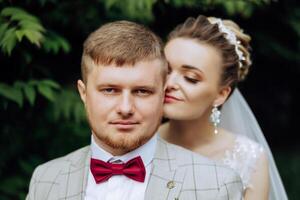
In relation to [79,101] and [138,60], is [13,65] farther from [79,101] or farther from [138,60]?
[138,60]

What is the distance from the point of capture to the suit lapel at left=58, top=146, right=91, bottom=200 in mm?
3059

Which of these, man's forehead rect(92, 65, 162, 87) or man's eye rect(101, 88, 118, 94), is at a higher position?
man's forehead rect(92, 65, 162, 87)

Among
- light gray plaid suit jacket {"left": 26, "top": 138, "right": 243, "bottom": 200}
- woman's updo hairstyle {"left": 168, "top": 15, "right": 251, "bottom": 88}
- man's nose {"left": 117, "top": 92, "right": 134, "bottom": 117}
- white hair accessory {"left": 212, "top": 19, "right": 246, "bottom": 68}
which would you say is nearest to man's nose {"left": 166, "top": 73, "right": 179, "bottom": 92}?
woman's updo hairstyle {"left": 168, "top": 15, "right": 251, "bottom": 88}

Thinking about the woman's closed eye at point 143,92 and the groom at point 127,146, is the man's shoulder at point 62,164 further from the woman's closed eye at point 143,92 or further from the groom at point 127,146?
the woman's closed eye at point 143,92

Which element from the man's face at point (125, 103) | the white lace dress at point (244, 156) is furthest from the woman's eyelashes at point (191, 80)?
the man's face at point (125, 103)

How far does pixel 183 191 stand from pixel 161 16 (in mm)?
3332

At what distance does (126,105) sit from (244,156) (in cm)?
179

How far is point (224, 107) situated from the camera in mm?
4715

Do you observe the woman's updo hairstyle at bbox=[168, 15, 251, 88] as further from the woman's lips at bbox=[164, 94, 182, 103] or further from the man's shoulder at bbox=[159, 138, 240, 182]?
the man's shoulder at bbox=[159, 138, 240, 182]

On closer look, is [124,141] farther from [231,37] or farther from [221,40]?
[231,37]

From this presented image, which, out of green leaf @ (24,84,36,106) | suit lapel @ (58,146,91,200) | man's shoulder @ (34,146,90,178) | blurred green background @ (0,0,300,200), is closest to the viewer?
suit lapel @ (58,146,91,200)

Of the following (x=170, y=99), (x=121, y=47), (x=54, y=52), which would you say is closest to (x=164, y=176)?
(x=121, y=47)

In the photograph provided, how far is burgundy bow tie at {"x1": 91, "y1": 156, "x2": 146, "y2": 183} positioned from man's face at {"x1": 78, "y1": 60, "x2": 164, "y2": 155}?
13cm

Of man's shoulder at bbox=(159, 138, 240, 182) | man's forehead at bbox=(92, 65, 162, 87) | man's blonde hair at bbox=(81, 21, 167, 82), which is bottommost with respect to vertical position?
man's shoulder at bbox=(159, 138, 240, 182)
